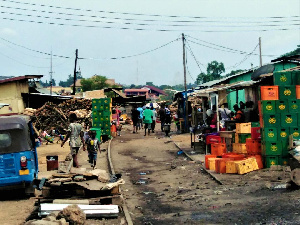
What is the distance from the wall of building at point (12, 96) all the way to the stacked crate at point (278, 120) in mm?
23858

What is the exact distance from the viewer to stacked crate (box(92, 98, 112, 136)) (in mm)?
27359

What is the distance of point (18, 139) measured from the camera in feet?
37.7

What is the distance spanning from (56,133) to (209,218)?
25.1 meters

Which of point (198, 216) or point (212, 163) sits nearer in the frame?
point (198, 216)

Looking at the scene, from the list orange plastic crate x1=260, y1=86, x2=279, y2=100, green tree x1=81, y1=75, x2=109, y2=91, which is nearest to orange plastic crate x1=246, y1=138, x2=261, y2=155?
orange plastic crate x1=260, y1=86, x2=279, y2=100

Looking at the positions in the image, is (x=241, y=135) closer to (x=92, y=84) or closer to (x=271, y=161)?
(x=271, y=161)

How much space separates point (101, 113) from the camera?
90.2ft

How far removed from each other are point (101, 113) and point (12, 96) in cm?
975

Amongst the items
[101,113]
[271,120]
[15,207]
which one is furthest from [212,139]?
[101,113]

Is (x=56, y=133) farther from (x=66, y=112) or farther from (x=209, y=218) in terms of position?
(x=209, y=218)

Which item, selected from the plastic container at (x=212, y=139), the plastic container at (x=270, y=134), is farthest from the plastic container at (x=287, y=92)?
the plastic container at (x=212, y=139)

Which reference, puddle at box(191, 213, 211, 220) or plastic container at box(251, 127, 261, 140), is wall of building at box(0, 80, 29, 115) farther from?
puddle at box(191, 213, 211, 220)

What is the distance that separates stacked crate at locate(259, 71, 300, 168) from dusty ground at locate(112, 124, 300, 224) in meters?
0.74

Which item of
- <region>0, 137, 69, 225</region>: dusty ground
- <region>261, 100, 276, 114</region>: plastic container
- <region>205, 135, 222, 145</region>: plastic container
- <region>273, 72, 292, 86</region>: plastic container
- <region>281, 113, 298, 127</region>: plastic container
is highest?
<region>273, 72, 292, 86</region>: plastic container
